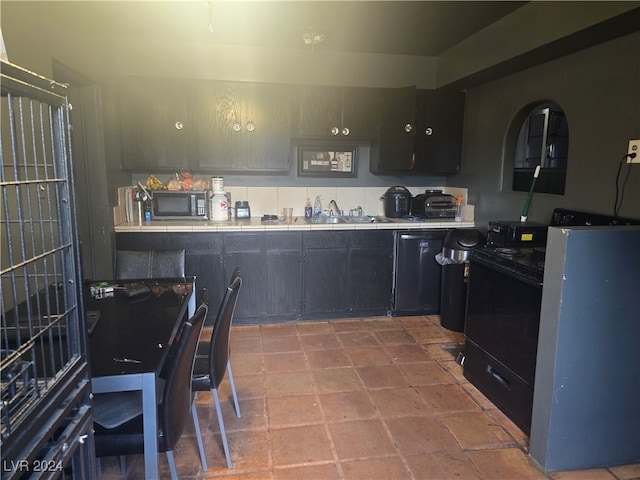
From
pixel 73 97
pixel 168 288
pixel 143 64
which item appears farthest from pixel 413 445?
pixel 143 64

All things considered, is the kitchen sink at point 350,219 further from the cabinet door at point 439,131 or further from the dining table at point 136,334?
the dining table at point 136,334

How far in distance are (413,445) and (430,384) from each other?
684 millimetres

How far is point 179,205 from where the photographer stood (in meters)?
3.84

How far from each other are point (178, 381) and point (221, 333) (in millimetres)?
465

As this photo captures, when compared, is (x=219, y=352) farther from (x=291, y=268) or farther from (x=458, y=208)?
(x=458, y=208)

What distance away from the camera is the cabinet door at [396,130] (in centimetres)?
410

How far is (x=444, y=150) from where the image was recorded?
4273 millimetres

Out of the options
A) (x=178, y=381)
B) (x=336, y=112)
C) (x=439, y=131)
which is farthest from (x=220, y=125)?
(x=178, y=381)

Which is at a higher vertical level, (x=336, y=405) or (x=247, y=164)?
(x=247, y=164)

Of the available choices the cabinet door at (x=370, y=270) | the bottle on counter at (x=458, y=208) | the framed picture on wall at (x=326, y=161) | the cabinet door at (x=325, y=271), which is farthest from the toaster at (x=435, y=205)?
the cabinet door at (x=325, y=271)

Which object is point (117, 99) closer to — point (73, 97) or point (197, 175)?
point (73, 97)

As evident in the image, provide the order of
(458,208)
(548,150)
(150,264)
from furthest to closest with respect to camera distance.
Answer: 1. (548,150)
2. (458,208)
3. (150,264)

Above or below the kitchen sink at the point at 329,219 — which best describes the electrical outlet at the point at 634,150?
above

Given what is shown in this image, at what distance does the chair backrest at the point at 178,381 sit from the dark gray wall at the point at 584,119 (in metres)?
Answer: 2.45
